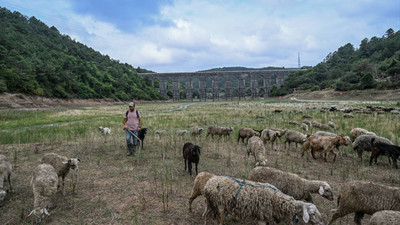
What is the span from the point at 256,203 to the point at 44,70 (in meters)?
62.3

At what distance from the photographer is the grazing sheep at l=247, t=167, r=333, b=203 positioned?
18.4 feet

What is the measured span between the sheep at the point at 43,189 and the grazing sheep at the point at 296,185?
508cm

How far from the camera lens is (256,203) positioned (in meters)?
4.55

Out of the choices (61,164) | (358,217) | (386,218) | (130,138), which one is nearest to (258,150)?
(358,217)

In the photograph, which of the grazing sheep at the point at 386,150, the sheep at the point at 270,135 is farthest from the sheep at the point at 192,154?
the grazing sheep at the point at 386,150

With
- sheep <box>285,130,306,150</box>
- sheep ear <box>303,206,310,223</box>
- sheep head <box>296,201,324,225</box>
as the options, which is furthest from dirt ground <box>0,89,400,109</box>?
sheep ear <box>303,206,310,223</box>

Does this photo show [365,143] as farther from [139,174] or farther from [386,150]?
[139,174]

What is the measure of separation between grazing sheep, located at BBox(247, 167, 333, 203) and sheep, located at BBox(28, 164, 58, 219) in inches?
200

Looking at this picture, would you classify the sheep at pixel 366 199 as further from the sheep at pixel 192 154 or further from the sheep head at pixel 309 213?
the sheep at pixel 192 154

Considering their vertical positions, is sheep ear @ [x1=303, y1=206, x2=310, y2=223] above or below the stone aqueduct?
below

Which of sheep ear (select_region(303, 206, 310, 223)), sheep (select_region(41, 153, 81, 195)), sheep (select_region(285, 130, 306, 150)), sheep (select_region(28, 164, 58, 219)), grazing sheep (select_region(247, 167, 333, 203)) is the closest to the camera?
sheep ear (select_region(303, 206, 310, 223))

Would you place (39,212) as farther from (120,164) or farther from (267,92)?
(267,92)

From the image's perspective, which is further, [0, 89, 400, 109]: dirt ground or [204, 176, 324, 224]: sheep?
[0, 89, 400, 109]: dirt ground

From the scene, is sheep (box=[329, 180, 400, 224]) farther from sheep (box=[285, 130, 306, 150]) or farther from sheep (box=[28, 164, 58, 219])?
sheep (box=[285, 130, 306, 150])
